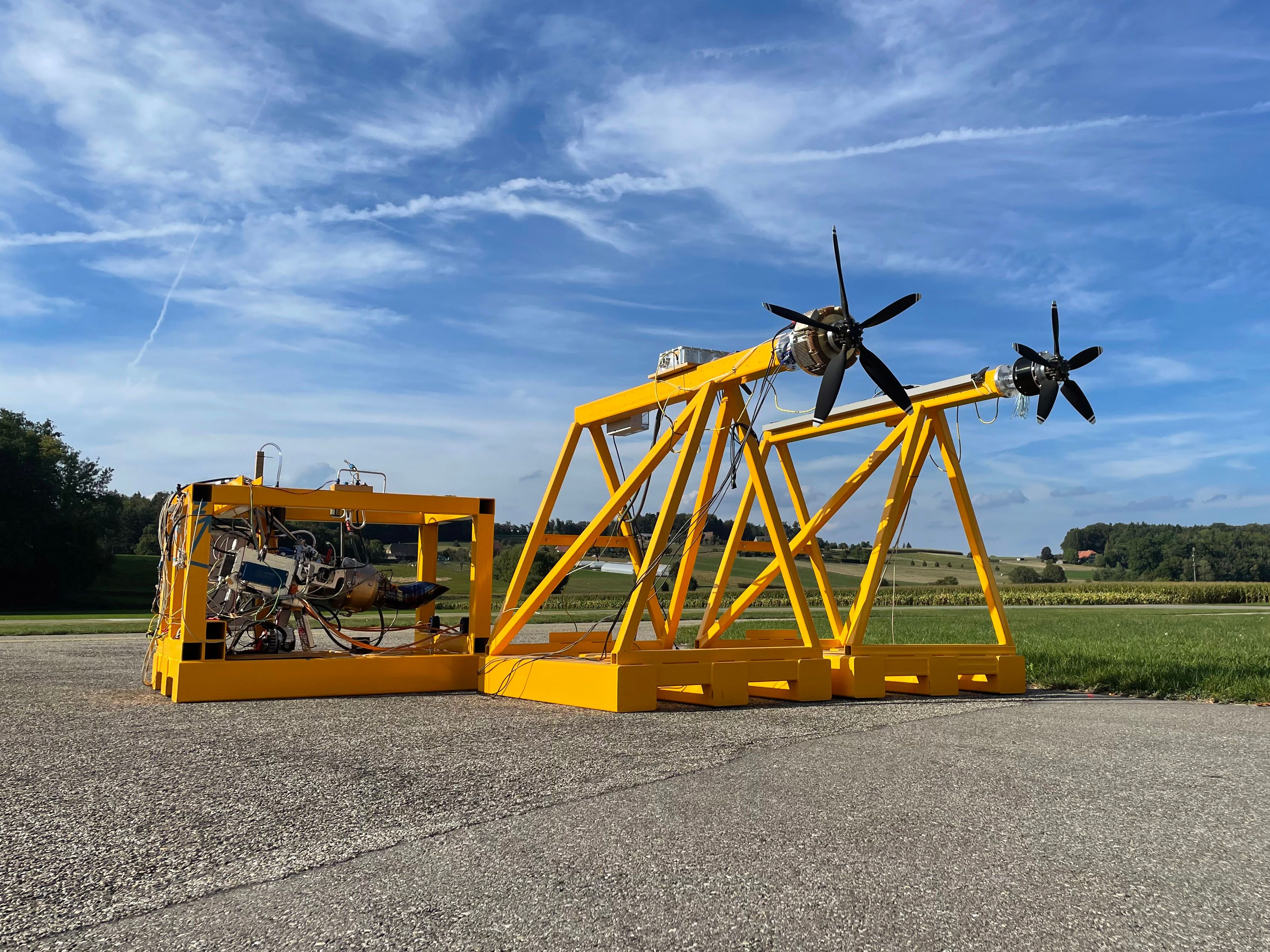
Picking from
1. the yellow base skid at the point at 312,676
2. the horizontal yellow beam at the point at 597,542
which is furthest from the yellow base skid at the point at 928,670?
the yellow base skid at the point at 312,676

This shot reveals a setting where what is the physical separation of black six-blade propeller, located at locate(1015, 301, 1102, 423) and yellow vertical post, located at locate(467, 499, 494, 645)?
7.22 metres

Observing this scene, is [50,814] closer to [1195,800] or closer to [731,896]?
[731,896]

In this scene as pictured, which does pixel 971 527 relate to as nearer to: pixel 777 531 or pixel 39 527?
pixel 777 531

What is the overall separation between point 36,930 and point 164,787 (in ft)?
8.76

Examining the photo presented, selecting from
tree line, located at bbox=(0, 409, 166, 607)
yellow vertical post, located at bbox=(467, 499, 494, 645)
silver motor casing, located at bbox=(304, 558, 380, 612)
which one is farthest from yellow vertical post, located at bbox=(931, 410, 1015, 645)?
tree line, located at bbox=(0, 409, 166, 607)

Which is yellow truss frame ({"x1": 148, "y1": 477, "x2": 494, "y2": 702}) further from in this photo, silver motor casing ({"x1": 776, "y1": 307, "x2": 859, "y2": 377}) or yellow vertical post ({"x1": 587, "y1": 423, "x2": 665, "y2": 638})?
silver motor casing ({"x1": 776, "y1": 307, "x2": 859, "y2": 377})

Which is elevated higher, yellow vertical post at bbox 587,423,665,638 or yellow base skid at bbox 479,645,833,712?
yellow vertical post at bbox 587,423,665,638

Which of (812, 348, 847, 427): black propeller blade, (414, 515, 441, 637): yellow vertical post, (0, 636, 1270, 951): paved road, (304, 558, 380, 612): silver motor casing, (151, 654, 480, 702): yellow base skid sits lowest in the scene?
(0, 636, 1270, 951): paved road

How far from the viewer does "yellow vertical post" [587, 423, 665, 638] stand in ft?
42.2

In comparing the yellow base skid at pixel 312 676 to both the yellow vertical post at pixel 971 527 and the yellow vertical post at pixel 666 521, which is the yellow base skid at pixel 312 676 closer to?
the yellow vertical post at pixel 666 521

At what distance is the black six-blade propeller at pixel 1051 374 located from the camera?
11.7 meters

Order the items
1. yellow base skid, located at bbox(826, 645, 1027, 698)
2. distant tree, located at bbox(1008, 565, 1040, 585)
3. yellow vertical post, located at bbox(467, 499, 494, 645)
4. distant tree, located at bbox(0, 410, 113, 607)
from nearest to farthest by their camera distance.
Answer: yellow base skid, located at bbox(826, 645, 1027, 698) → yellow vertical post, located at bbox(467, 499, 494, 645) → distant tree, located at bbox(0, 410, 113, 607) → distant tree, located at bbox(1008, 565, 1040, 585)

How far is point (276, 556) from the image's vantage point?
12172 millimetres

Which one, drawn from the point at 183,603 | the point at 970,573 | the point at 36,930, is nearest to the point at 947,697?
the point at 183,603
